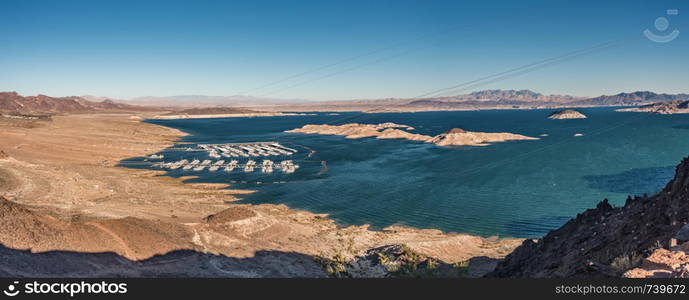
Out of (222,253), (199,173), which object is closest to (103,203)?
(222,253)

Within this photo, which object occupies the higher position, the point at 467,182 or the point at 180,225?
the point at 180,225

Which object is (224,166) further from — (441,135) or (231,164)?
(441,135)

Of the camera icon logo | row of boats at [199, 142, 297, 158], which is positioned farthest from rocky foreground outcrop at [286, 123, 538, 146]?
the camera icon logo

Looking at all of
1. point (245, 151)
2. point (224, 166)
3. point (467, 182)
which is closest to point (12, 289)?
point (467, 182)

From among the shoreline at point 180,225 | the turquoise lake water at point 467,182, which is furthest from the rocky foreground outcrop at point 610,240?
the turquoise lake water at point 467,182

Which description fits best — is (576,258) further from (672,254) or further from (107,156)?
(107,156)
